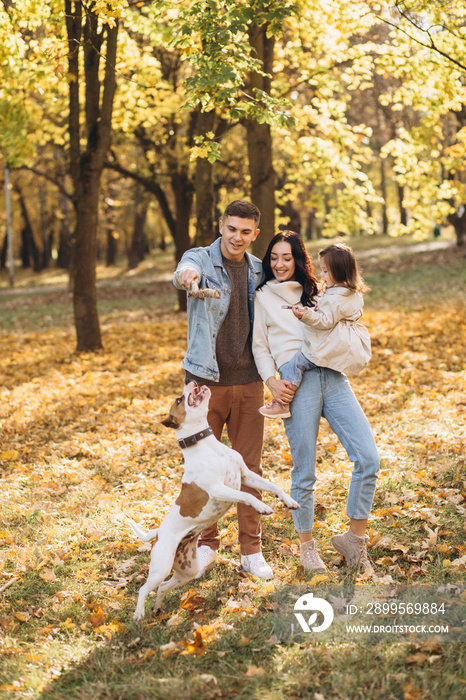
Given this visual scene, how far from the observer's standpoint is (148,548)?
16.5 feet

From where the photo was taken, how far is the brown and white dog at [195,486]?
382 centimetres

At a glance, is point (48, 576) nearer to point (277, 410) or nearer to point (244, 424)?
point (244, 424)

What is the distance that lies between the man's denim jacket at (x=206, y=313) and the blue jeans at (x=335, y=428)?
63 cm

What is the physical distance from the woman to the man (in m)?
0.18

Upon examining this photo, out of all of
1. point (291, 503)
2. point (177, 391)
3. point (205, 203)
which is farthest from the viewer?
point (205, 203)

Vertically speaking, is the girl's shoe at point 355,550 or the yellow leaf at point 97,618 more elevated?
the girl's shoe at point 355,550

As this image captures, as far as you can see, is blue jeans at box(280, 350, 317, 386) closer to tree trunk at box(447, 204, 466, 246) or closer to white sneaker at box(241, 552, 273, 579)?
white sneaker at box(241, 552, 273, 579)

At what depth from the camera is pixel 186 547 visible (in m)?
4.09

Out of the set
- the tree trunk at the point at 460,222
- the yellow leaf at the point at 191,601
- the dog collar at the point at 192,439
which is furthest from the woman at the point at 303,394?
the tree trunk at the point at 460,222

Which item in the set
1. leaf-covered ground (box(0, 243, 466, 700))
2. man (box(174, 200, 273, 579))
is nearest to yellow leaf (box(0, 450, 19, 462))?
leaf-covered ground (box(0, 243, 466, 700))

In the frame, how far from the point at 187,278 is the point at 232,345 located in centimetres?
73

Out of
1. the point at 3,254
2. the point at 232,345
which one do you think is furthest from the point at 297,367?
the point at 3,254

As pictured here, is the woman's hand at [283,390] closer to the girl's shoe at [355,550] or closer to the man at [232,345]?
the man at [232,345]

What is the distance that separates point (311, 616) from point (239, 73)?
5065mm
